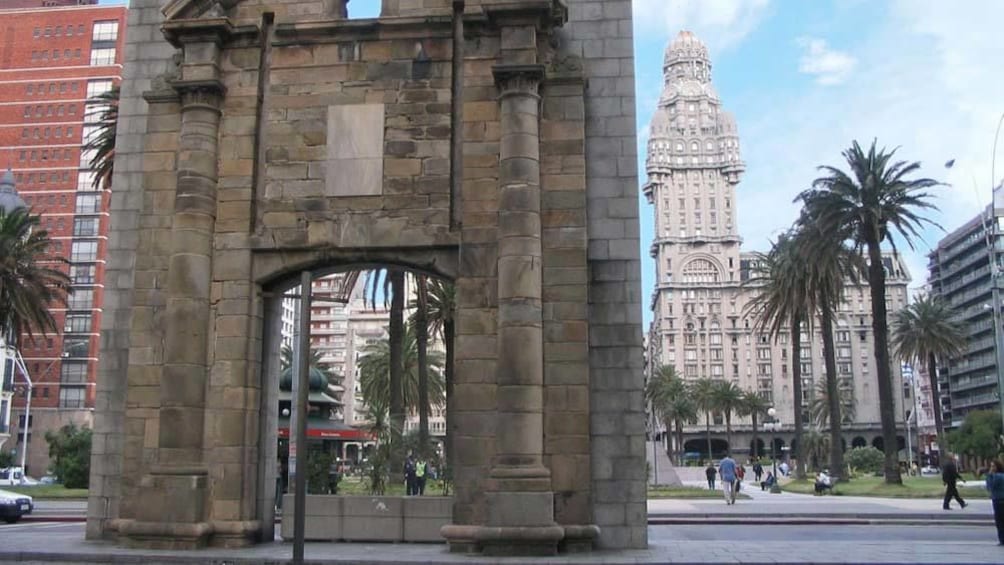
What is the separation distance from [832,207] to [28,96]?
97052 mm

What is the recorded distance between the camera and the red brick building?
10094 cm

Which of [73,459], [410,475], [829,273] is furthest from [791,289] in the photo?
[73,459]

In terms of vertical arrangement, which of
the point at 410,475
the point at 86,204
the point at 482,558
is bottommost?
the point at 482,558

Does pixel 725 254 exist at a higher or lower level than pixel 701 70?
lower

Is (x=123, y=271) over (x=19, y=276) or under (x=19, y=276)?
under

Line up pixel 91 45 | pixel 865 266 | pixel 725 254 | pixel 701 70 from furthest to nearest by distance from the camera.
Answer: pixel 701 70
pixel 725 254
pixel 91 45
pixel 865 266

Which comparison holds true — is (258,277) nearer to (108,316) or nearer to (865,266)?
(108,316)

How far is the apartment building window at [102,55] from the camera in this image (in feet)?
351

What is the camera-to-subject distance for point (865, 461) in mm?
85625

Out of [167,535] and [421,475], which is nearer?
[167,535]

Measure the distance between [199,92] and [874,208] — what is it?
111 ft

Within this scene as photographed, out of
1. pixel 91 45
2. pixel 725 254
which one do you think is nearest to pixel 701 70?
pixel 725 254

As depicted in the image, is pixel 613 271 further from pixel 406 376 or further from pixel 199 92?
pixel 406 376

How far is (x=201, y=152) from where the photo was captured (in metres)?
17.1
